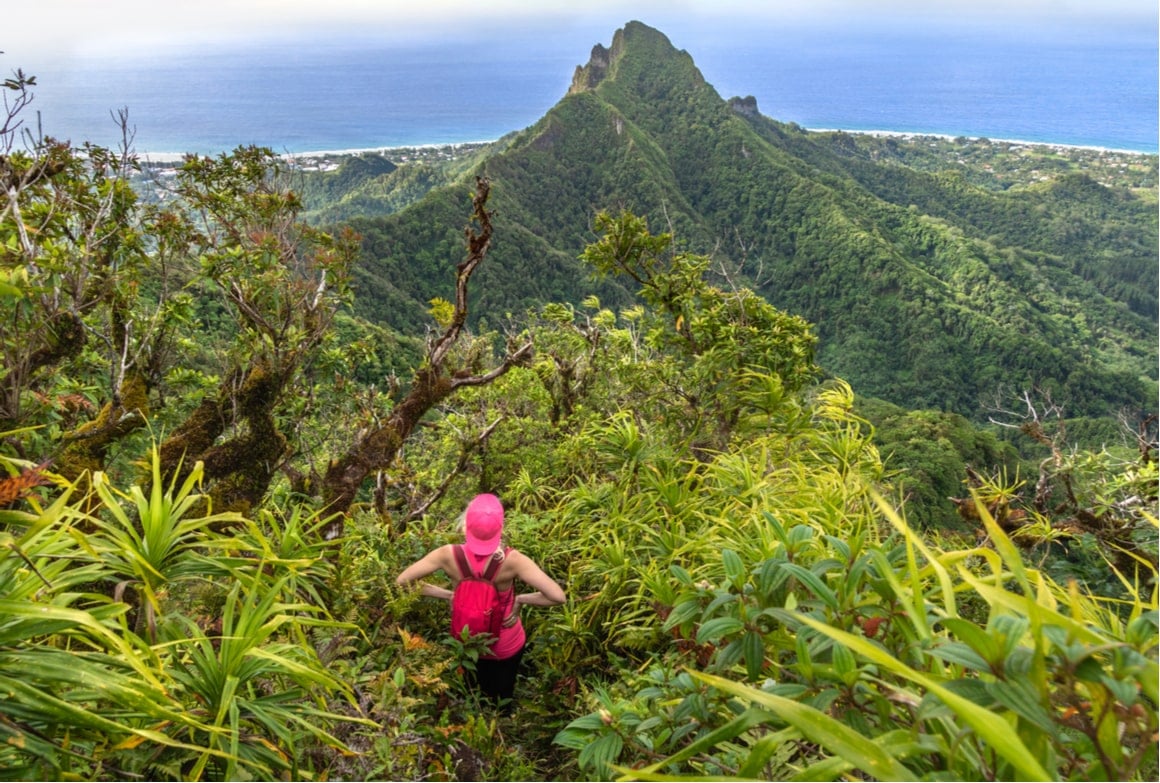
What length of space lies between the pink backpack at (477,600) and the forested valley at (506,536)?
0.10 meters

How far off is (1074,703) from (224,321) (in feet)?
74.0

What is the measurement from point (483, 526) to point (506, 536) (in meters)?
0.63

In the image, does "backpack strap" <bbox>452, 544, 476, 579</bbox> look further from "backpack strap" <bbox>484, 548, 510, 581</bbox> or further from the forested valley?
the forested valley

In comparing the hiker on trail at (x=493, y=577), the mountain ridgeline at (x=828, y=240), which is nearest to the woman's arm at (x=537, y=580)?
the hiker on trail at (x=493, y=577)

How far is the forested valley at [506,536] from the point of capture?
88 cm

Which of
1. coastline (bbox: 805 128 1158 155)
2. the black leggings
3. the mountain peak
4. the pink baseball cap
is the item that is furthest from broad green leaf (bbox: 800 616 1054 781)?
coastline (bbox: 805 128 1158 155)

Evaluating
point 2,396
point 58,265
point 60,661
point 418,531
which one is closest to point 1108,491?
point 418,531

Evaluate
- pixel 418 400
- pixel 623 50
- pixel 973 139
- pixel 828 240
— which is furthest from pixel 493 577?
pixel 973 139

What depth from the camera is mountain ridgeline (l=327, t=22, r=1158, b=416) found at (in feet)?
171

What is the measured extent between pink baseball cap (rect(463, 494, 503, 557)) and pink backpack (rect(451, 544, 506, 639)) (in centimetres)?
6

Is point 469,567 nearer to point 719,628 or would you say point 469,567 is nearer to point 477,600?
point 477,600

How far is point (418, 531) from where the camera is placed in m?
2.89

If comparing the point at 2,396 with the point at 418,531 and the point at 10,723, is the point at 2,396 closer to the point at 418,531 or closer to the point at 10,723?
the point at 418,531

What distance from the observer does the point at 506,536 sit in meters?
2.82
